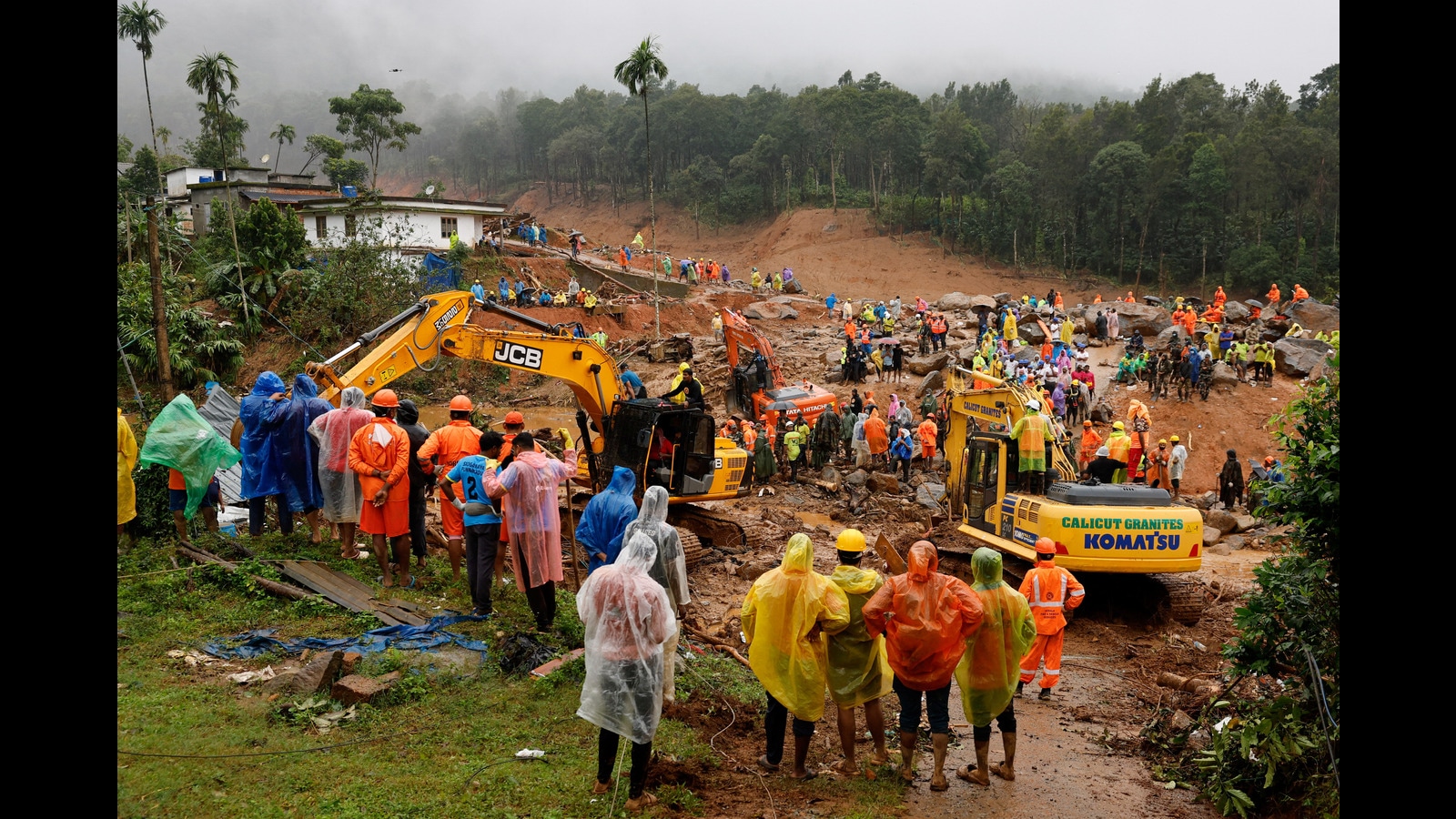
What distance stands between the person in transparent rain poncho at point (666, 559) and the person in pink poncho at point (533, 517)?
3.92 ft

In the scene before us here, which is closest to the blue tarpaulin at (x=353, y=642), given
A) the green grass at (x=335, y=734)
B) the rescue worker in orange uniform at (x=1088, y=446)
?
the green grass at (x=335, y=734)

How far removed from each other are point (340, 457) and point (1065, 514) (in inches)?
305

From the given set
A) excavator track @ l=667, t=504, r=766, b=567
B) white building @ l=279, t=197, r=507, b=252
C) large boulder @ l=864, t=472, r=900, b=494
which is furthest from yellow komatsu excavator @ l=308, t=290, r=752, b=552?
white building @ l=279, t=197, r=507, b=252

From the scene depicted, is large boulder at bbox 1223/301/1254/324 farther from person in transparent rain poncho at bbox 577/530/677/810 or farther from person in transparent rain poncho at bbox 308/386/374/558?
person in transparent rain poncho at bbox 577/530/677/810

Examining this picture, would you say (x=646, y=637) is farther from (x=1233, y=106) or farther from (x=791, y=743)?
(x=1233, y=106)

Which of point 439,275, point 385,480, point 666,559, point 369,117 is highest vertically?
point 369,117

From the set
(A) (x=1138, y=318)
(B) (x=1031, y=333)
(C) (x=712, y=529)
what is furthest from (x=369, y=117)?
(C) (x=712, y=529)

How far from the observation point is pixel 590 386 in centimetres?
1296

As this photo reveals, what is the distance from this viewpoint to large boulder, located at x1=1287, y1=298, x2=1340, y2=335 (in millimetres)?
32469

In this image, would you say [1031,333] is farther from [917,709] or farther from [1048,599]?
[917,709]

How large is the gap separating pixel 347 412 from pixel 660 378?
2139cm

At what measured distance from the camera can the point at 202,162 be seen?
6209cm

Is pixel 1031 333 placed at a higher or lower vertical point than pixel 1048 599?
higher
